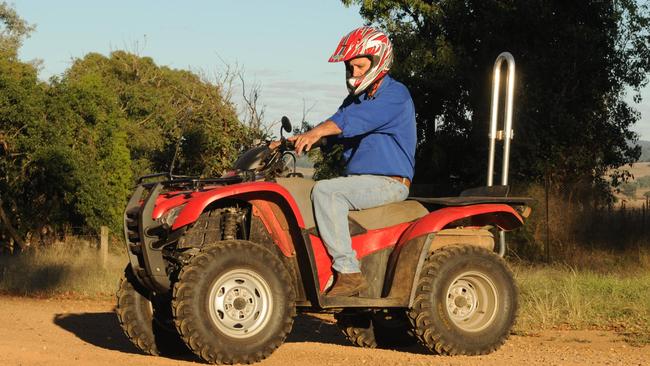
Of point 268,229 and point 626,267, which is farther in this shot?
point 626,267

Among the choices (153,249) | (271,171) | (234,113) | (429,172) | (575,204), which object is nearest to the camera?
(153,249)

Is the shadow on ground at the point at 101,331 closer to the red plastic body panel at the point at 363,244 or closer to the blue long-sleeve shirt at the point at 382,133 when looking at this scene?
the red plastic body panel at the point at 363,244

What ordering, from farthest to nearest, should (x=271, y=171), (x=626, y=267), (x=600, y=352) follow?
(x=626, y=267) < (x=600, y=352) < (x=271, y=171)

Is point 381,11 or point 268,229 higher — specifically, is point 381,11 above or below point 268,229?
above

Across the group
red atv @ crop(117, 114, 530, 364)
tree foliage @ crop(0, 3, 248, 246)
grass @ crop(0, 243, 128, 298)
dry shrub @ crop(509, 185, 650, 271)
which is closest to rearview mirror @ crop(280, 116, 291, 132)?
red atv @ crop(117, 114, 530, 364)

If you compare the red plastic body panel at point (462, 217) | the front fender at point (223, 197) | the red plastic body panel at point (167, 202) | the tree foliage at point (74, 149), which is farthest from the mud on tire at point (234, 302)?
the tree foliage at point (74, 149)

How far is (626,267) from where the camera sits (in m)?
18.3

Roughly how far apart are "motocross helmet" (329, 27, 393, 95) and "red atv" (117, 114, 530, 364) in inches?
25.9

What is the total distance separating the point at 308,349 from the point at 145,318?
136 cm

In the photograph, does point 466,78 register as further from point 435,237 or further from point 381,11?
point 435,237

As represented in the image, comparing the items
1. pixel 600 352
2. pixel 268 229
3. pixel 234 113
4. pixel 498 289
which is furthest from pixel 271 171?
pixel 234 113

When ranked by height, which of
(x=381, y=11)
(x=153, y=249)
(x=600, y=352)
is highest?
(x=381, y=11)

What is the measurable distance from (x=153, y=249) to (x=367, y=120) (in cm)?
190

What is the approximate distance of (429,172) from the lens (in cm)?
2736
